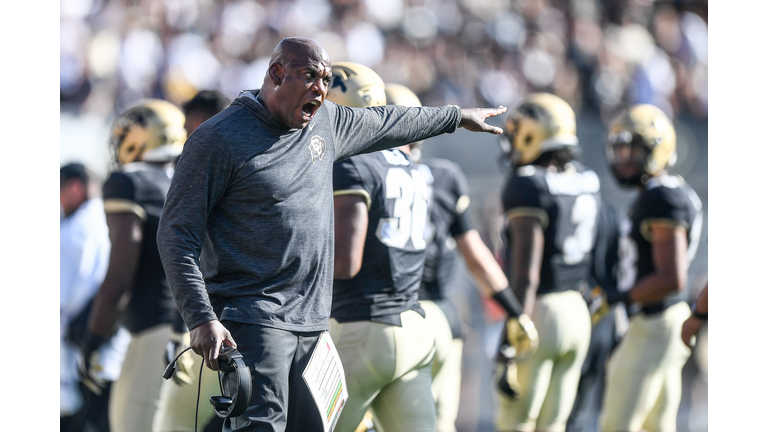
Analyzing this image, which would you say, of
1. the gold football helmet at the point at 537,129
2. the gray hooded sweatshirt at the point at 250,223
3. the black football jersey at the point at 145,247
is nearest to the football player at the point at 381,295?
the gray hooded sweatshirt at the point at 250,223

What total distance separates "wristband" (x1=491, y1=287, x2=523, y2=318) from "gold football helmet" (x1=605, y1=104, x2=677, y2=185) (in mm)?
1434

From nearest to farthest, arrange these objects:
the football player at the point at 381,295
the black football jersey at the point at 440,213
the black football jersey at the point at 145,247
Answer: the football player at the point at 381,295
the black football jersey at the point at 145,247
the black football jersey at the point at 440,213

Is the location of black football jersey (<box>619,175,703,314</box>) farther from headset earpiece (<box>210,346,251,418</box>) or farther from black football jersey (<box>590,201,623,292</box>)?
headset earpiece (<box>210,346,251,418</box>)

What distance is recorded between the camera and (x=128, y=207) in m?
4.29

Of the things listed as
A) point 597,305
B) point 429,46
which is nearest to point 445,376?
point 597,305

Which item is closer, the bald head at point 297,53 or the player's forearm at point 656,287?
the bald head at point 297,53

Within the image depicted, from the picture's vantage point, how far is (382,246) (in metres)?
3.67

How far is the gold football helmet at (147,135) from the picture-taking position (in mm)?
4695

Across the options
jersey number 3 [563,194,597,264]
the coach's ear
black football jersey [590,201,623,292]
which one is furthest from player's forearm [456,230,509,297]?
the coach's ear

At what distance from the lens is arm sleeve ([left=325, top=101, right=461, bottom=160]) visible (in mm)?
3066

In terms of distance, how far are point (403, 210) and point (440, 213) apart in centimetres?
85

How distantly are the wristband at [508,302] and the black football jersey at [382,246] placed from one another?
2.77ft

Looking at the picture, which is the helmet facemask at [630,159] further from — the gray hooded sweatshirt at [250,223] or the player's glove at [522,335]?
the gray hooded sweatshirt at [250,223]

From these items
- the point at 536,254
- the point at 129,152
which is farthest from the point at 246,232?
the point at 536,254
